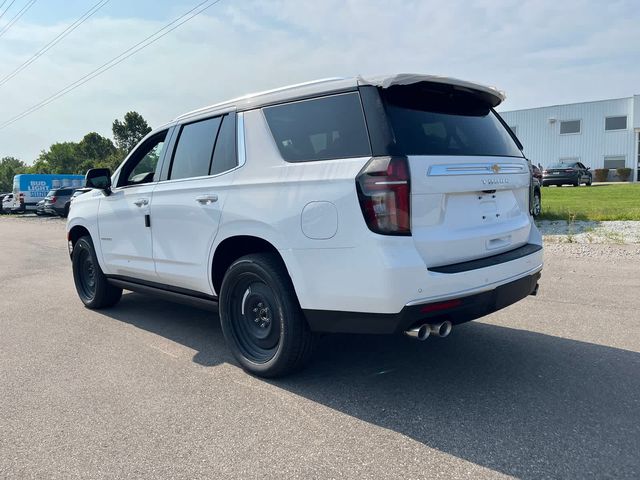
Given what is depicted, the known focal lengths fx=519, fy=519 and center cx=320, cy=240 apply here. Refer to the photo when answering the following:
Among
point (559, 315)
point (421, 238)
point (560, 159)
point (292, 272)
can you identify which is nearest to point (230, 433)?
point (292, 272)

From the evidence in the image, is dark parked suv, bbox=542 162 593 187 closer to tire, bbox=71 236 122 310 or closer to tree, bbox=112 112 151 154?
tire, bbox=71 236 122 310

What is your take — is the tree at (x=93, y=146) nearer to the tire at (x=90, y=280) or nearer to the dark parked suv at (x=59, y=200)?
the dark parked suv at (x=59, y=200)

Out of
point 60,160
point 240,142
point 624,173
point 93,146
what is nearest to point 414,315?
point 240,142

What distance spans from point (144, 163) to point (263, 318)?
2.32m

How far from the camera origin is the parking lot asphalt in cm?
268

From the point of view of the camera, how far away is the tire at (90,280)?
579 centimetres

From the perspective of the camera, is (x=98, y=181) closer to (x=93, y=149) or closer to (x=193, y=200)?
(x=193, y=200)

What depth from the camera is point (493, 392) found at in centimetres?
345

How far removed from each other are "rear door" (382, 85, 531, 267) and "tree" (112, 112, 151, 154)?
94.0m

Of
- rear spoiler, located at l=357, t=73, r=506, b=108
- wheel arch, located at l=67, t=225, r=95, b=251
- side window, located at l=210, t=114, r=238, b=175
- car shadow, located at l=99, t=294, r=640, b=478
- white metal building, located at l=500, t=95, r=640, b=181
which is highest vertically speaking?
white metal building, located at l=500, t=95, r=640, b=181

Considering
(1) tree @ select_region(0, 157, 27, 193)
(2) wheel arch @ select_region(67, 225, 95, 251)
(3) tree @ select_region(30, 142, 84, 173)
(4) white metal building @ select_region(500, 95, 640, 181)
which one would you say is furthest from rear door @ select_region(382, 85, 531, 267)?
(1) tree @ select_region(0, 157, 27, 193)

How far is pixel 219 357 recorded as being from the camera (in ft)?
14.1

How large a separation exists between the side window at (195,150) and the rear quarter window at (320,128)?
723 mm

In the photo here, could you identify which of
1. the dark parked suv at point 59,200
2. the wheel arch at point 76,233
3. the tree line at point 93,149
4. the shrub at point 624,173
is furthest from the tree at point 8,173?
the wheel arch at point 76,233
